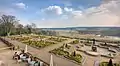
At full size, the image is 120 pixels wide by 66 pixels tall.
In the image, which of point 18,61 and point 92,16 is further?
point 92,16

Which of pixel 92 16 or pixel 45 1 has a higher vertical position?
pixel 45 1

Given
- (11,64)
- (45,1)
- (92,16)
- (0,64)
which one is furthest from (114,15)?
(0,64)

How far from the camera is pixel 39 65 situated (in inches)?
279

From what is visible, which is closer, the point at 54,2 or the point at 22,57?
the point at 22,57

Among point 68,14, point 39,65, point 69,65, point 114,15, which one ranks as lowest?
point 69,65

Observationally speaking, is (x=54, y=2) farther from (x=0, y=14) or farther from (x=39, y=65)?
(x=0, y=14)

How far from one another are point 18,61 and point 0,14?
2704cm

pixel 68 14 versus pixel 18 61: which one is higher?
pixel 68 14

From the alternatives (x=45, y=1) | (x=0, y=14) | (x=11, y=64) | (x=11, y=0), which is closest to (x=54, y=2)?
(x=45, y=1)

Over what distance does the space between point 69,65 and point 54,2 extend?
25.9ft

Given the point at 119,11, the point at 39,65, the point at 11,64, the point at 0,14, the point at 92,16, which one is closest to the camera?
the point at 39,65

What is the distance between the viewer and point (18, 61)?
7.95 metres

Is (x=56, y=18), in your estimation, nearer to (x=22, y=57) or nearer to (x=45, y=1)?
(x=45, y=1)

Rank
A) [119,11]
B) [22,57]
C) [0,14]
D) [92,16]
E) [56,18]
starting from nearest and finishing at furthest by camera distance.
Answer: [22,57], [119,11], [92,16], [56,18], [0,14]
